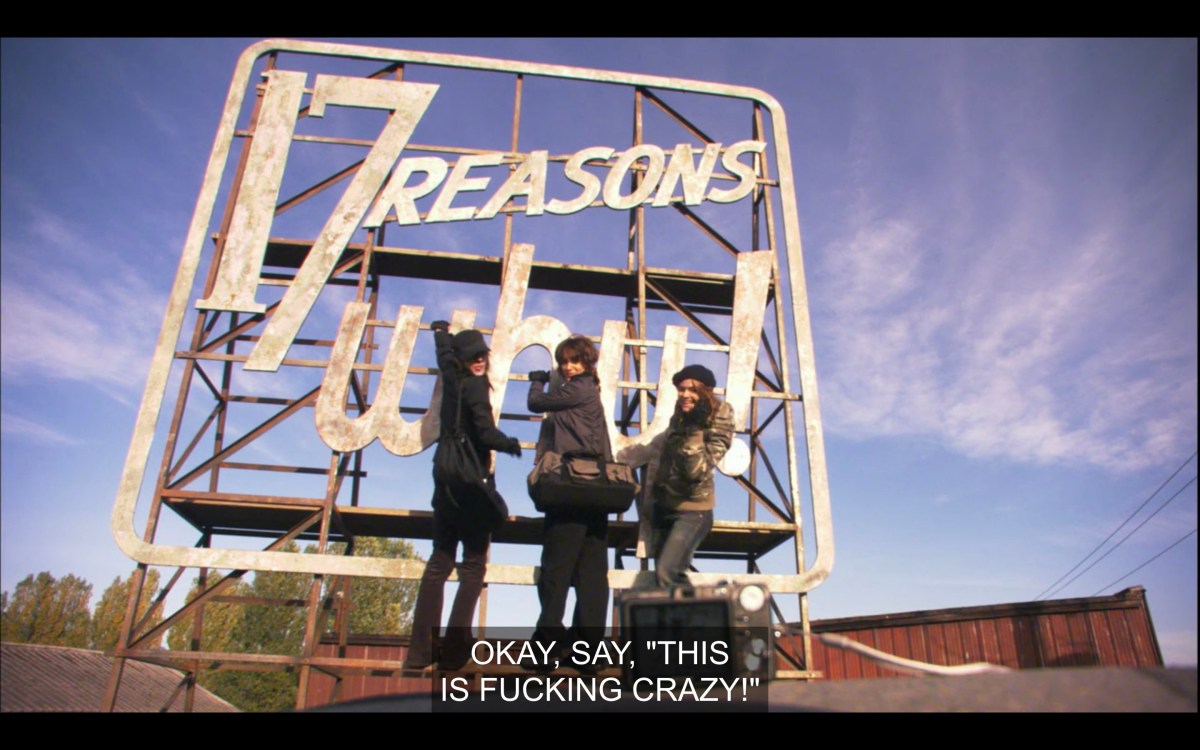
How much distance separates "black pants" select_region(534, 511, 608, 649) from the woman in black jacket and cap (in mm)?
634

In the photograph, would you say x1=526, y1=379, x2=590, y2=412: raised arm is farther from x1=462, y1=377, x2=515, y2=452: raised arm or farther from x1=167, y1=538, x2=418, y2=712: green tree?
x1=167, y1=538, x2=418, y2=712: green tree

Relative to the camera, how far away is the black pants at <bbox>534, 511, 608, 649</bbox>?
5902 mm

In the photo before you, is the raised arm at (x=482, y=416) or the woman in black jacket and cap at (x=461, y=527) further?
the raised arm at (x=482, y=416)

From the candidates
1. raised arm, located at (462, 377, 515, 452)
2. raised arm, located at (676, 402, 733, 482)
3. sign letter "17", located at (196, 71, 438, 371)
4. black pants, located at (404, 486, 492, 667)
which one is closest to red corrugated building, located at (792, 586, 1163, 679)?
raised arm, located at (676, 402, 733, 482)

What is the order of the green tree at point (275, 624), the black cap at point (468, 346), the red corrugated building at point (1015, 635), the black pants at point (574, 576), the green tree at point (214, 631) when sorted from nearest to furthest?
the black pants at point (574, 576) → the black cap at point (468, 346) → the red corrugated building at point (1015, 635) → the green tree at point (275, 624) → the green tree at point (214, 631)

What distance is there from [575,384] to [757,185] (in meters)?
5.63

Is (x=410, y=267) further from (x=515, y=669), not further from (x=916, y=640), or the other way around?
(x=916, y=640)

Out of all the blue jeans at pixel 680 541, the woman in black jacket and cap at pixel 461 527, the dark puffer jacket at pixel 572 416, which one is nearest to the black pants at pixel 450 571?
the woman in black jacket and cap at pixel 461 527

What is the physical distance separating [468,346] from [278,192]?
4849mm

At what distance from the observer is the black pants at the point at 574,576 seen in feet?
19.4

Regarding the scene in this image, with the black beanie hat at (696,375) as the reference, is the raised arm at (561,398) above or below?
below

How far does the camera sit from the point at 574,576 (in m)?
6.39

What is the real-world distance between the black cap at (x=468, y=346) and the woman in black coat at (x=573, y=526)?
0.72 meters

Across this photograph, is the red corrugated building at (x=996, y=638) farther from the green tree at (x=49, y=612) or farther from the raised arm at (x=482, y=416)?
the green tree at (x=49, y=612)
